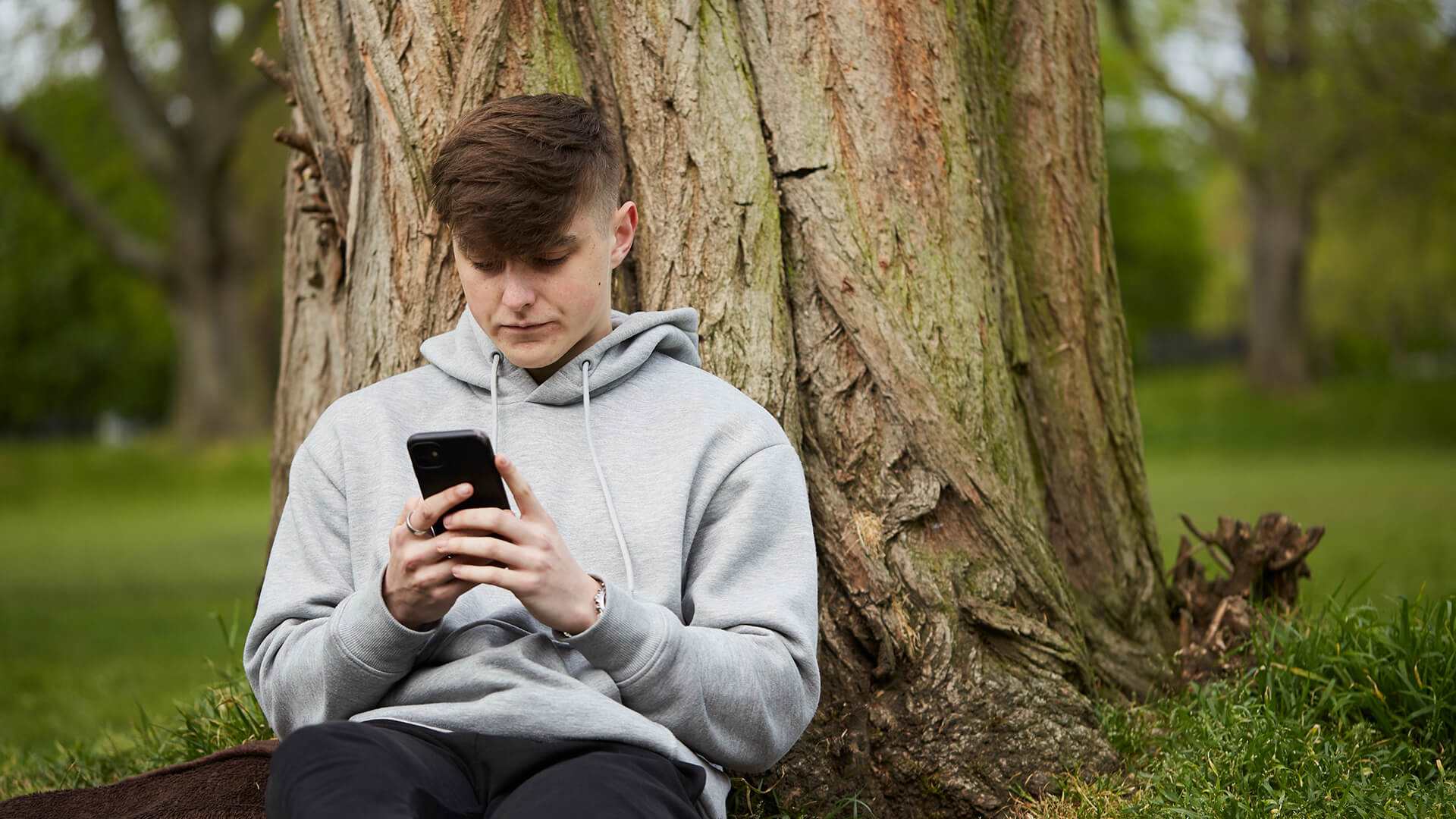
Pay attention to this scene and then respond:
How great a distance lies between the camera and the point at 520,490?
223 centimetres

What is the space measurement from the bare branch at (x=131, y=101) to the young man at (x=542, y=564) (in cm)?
1738

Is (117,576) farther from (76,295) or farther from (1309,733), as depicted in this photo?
(76,295)

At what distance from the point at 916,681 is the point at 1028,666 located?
317 millimetres

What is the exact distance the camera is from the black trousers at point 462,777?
2164 mm

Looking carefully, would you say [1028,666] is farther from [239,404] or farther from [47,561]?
[239,404]

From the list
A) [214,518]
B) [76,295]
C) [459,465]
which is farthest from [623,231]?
[76,295]

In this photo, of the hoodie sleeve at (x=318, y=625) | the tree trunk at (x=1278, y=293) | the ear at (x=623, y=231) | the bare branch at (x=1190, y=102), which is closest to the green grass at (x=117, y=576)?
the hoodie sleeve at (x=318, y=625)

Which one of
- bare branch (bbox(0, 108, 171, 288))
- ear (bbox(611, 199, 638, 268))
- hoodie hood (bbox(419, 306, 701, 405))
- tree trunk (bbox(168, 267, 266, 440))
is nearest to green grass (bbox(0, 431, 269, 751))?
tree trunk (bbox(168, 267, 266, 440))

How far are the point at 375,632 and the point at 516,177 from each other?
2.84 feet

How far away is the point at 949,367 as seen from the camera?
3.45 metres

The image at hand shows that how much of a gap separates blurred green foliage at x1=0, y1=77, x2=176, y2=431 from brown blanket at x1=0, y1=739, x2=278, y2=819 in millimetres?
23079

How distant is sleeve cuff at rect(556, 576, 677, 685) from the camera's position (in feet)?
7.54

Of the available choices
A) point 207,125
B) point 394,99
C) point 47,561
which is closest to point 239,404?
point 207,125

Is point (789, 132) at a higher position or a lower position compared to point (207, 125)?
lower
